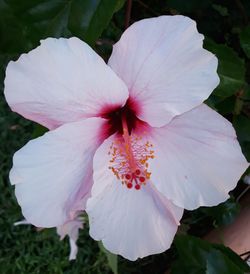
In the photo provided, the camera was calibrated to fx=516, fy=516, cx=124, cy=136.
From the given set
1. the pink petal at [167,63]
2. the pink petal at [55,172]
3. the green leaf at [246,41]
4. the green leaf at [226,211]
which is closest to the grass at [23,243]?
the green leaf at [226,211]

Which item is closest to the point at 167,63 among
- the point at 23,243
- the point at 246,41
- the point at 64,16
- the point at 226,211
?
the point at 64,16

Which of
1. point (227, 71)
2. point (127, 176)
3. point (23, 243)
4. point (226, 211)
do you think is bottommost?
point (23, 243)

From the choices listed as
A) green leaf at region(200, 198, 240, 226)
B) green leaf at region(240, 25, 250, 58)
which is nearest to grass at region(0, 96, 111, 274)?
green leaf at region(200, 198, 240, 226)

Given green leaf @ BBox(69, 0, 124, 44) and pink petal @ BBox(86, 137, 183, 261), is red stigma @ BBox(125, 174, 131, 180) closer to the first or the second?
pink petal @ BBox(86, 137, 183, 261)

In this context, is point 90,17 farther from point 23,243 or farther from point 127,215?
point 23,243

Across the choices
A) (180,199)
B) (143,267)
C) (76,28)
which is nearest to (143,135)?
(180,199)

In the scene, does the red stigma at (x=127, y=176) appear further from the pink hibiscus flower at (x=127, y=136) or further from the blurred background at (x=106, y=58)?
the blurred background at (x=106, y=58)
